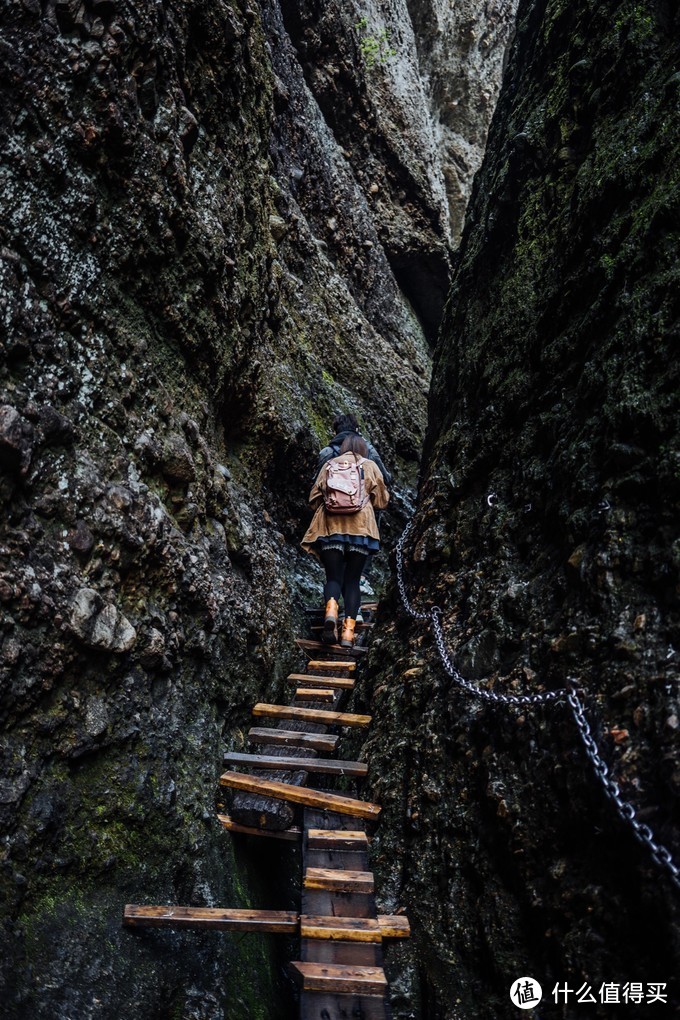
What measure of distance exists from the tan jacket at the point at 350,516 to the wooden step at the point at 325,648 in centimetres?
92

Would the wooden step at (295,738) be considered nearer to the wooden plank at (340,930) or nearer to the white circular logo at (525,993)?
the wooden plank at (340,930)

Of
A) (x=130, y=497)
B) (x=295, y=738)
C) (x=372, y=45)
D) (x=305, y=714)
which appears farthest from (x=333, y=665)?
(x=372, y=45)

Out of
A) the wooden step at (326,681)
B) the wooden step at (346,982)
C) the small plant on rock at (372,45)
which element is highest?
the small plant on rock at (372,45)

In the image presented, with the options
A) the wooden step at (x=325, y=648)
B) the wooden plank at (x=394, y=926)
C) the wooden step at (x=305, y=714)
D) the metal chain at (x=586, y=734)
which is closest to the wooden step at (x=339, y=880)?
the wooden plank at (x=394, y=926)

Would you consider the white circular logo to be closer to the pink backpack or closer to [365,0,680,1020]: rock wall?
[365,0,680,1020]: rock wall

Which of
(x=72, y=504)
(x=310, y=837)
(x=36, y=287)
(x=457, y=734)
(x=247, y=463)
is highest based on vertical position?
(x=247, y=463)

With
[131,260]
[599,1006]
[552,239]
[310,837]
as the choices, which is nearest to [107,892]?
[310,837]

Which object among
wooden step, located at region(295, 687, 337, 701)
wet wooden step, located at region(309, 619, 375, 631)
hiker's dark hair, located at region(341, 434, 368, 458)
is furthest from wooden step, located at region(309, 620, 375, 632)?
hiker's dark hair, located at region(341, 434, 368, 458)

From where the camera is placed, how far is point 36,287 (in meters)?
3.54

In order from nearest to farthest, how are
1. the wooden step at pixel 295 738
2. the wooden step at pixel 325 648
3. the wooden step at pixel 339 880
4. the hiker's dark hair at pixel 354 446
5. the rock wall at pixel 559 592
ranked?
the rock wall at pixel 559 592 → the wooden step at pixel 339 880 → the wooden step at pixel 295 738 → the wooden step at pixel 325 648 → the hiker's dark hair at pixel 354 446

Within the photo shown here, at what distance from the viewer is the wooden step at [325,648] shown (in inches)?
237

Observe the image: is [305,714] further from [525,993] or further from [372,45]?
[372,45]

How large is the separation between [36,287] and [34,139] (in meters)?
0.82

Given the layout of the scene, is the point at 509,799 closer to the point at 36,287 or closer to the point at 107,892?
the point at 107,892
